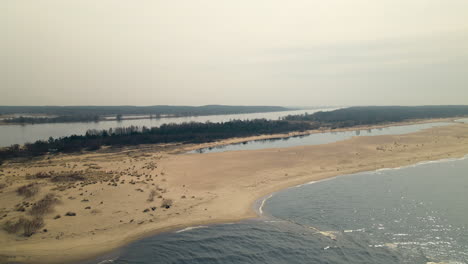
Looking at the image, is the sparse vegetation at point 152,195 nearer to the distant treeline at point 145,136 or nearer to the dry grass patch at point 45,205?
the dry grass patch at point 45,205

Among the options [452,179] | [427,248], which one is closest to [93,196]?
[427,248]

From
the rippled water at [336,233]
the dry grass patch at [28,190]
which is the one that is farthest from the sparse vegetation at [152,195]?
the dry grass patch at [28,190]

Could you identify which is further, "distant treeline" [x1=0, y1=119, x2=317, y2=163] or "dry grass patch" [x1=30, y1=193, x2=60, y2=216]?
"distant treeline" [x1=0, y1=119, x2=317, y2=163]

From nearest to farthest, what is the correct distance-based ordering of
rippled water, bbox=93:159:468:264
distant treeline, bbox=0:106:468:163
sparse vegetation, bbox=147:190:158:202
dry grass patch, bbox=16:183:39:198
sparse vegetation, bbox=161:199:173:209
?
rippled water, bbox=93:159:468:264
sparse vegetation, bbox=161:199:173:209
sparse vegetation, bbox=147:190:158:202
dry grass patch, bbox=16:183:39:198
distant treeline, bbox=0:106:468:163

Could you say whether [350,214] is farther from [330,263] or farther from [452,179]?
[452,179]

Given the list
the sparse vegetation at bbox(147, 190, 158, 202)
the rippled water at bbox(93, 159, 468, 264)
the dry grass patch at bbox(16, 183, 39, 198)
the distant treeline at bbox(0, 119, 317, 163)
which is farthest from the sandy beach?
the distant treeline at bbox(0, 119, 317, 163)

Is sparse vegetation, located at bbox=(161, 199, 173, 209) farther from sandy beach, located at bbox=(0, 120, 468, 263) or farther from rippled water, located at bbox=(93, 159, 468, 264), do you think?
rippled water, located at bbox=(93, 159, 468, 264)

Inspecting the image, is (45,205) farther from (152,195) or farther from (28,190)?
(152,195)

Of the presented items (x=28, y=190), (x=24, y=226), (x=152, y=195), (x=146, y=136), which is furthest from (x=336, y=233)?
(x=146, y=136)
